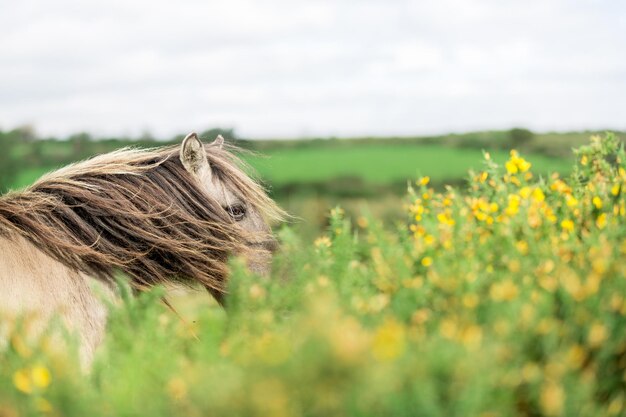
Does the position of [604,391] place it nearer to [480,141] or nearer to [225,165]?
[225,165]

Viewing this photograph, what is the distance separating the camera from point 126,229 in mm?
4266

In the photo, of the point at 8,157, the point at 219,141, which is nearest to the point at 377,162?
the point at 8,157

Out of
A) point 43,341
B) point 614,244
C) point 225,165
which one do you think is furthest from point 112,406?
point 225,165

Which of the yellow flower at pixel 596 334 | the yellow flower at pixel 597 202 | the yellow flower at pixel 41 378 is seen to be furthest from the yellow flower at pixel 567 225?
the yellow flower at pixel 41 378

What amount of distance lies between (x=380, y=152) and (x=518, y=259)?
3145 cm

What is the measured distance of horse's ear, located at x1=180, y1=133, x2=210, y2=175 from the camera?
458cm

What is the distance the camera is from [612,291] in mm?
2070

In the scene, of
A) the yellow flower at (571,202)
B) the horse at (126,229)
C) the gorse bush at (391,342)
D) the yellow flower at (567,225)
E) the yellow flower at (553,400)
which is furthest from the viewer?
the horse at (126,229)

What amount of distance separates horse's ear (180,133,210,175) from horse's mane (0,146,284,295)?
0.22 feet

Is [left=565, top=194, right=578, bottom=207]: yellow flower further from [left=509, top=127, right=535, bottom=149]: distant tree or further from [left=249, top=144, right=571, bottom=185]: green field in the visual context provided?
[left=509, top=127, right=535, bottom=149]: distant tree

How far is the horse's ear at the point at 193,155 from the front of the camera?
4578 mm

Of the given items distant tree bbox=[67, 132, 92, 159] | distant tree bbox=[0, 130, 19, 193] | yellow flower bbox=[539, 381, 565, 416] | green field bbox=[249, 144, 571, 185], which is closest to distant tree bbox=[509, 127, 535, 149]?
green field bbox=[249, 144, 571, 185]

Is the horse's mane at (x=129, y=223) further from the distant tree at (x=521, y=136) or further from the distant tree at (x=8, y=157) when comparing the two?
the distant tree at (x=8, y=157)

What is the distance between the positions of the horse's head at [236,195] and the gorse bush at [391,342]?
1674 millimetres
